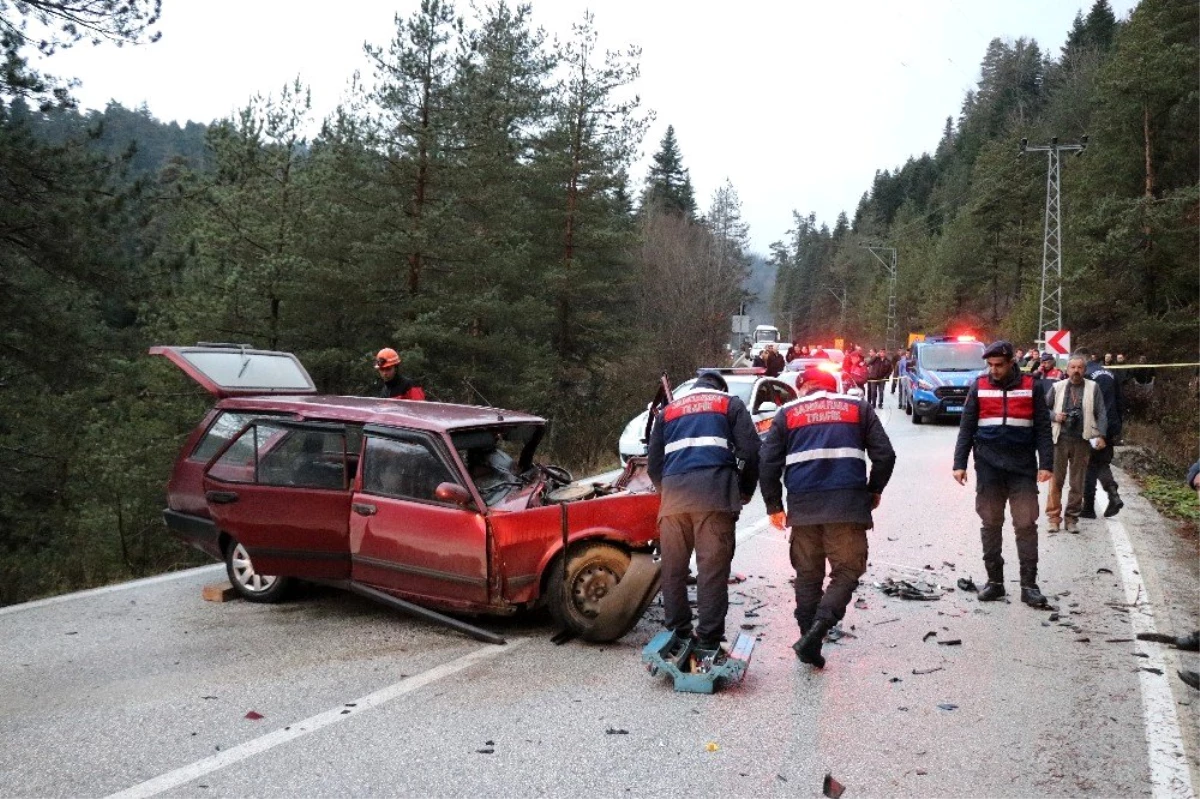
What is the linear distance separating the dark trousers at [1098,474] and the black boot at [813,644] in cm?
658

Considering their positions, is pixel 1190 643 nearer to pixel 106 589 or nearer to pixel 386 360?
pixel 386 360

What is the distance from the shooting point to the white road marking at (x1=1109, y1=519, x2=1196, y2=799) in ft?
12.9

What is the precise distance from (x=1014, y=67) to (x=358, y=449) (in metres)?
119

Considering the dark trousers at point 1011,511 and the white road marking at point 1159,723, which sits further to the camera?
the dark trousers at point 1011,511

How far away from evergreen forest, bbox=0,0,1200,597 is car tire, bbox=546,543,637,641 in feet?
22.6

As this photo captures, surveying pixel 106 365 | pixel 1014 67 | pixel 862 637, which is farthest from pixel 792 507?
pixel 1014 67

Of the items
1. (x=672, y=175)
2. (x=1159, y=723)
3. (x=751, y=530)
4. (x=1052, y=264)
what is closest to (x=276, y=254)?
(x=751, y=530)

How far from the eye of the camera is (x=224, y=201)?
19.3m

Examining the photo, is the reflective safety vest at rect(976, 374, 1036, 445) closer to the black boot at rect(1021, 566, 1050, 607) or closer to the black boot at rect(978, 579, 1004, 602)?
the black boot at rect(1021, 566, 1050, 607)

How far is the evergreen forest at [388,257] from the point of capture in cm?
1353

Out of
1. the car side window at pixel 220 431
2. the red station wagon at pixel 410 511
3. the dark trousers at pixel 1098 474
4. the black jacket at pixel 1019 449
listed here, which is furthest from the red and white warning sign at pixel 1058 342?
the car side window at pixel 220 431

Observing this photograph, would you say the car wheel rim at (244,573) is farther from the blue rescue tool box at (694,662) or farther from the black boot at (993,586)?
the black boot at (993,586)

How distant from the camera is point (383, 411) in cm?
673

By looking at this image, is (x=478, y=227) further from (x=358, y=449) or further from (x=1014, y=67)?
(x=1014, y=67)
